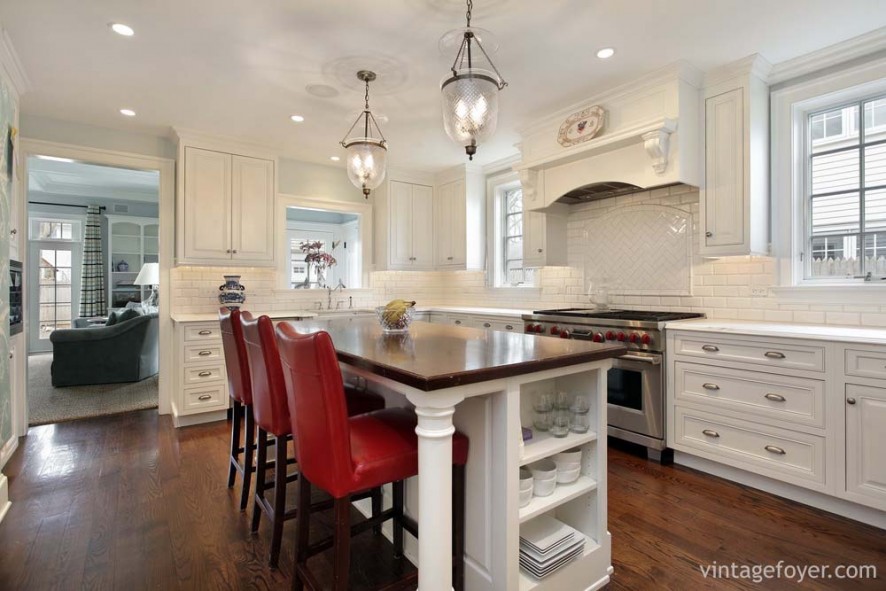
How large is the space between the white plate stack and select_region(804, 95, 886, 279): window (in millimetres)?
2464

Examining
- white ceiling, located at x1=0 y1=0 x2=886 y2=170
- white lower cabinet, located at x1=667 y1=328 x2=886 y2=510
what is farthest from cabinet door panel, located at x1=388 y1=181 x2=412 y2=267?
white lower cabinet, located at x1=667 y1=328 x2=886 y2=510

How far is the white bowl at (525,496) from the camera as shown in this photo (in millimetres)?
1572

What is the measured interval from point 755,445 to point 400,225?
3958mm

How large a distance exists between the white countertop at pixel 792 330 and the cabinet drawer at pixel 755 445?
0.52m

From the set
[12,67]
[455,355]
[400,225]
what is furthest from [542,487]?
[400,225]

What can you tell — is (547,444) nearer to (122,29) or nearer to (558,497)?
(558,497)

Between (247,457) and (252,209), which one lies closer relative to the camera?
(247,457)

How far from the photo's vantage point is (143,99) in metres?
3.32

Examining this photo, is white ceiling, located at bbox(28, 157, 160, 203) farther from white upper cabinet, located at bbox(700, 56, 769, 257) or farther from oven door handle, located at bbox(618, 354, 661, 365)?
white upper cabinet, located at bbox(700, 56, 769, 257)

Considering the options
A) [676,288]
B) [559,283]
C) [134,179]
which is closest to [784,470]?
[676,288]

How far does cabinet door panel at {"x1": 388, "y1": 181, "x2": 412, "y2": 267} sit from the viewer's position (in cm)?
522

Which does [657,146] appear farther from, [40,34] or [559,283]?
[40,34]

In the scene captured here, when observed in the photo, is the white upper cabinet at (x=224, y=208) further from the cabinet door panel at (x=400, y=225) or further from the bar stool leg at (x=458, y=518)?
the bar stool leg at (x=458, y=518)

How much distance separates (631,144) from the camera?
3.16 meters
